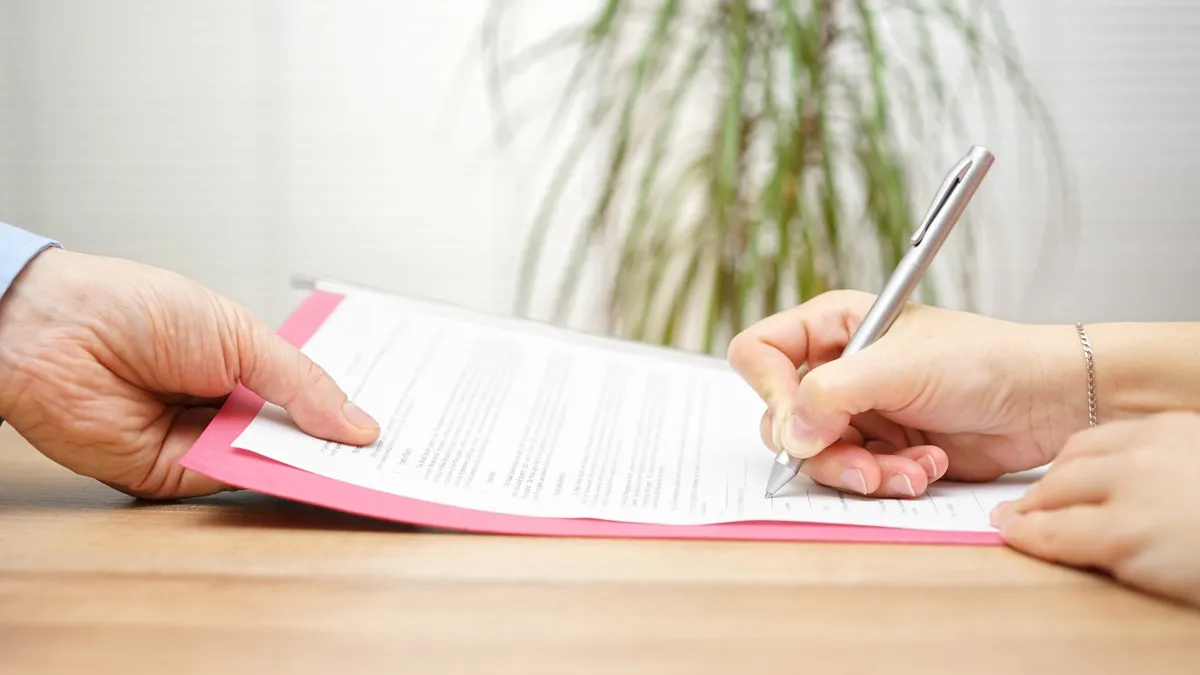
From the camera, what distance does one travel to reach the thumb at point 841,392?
1.89ft

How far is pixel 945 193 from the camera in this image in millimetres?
623

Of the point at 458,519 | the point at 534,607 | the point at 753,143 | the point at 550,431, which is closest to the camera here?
the point at 534,607

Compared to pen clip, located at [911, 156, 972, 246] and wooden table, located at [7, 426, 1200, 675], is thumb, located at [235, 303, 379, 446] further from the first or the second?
pen clip, located at [911, 156, 972, 246]

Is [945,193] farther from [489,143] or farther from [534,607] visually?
[489,143]

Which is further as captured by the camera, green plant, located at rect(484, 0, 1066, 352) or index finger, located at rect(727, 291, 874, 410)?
green plant, located at rect(484, 0, 1066, 352)

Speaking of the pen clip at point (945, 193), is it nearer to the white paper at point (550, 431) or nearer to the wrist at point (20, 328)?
the white paper at point (550, 431)

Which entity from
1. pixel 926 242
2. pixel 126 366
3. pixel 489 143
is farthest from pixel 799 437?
pixel 489 143

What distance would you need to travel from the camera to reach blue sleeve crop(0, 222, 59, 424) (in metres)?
0.58

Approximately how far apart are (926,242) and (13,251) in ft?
1.90

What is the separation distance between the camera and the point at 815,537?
51cm

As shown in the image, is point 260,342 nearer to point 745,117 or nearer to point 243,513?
point 243,513


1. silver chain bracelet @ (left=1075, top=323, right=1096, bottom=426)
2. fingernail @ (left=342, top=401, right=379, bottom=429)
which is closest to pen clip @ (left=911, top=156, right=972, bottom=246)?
silver chain bracelet @ (left=1075, top=323, right=1096, bottom=426)

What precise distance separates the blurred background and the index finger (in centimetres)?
75

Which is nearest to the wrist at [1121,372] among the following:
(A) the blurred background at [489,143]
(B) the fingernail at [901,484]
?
(B) the fingernail at [901,484]
